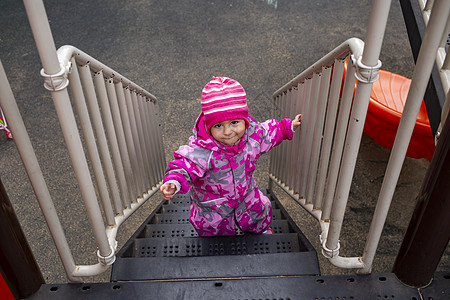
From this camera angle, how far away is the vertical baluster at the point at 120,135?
2.15m

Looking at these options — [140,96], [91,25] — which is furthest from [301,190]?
[91,25]

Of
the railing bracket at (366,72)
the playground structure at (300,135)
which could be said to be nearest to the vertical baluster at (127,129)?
the playground structure at (300,135)

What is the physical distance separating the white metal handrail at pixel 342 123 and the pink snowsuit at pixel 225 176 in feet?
0.72

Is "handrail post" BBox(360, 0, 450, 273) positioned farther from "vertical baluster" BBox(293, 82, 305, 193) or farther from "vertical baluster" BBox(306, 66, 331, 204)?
"vertical baluster" BBox(293, 82, 305, 193)

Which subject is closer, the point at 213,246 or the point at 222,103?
the point at 222,103

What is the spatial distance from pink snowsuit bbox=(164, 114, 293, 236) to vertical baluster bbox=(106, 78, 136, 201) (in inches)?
12.3

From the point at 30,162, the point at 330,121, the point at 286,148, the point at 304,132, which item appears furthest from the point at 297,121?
the point at 30,162

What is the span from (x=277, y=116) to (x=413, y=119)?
179 centimetres

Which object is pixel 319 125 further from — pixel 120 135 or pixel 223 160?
pixel 120 135

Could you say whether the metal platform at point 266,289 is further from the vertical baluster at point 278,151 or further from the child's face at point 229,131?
the vertical baluster at point 278,151

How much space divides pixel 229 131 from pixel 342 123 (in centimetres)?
71

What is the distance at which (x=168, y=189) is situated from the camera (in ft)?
6.70

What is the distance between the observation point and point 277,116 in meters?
3.11

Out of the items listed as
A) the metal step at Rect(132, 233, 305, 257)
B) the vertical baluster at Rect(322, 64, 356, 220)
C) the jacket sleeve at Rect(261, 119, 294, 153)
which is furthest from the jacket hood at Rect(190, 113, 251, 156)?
the vertical baluster at Rect(322, 64, 356, 220)
